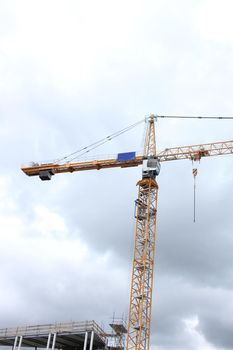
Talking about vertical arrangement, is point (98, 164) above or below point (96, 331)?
above

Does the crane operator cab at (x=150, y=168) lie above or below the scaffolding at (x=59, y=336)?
above

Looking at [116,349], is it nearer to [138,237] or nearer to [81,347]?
[81,347]

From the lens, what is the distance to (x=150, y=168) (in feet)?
257

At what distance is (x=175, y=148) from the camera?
81000 mm

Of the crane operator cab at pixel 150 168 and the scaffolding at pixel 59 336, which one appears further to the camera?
the crane operator cab at pixel 150 168

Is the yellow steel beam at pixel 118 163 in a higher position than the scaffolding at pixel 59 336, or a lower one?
higher

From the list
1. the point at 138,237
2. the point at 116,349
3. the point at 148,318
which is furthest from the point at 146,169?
the point at 116,349

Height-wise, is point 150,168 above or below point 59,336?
above

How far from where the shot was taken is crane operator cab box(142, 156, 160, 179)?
257 ft

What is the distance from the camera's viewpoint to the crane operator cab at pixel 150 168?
78.2 metres

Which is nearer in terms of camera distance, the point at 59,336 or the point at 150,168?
the point at 59,336

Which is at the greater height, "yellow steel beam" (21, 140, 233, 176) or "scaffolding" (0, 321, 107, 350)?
"yellow steel beam" (21, 140, 233, 176)

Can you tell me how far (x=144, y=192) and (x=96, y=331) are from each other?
79.2 feet

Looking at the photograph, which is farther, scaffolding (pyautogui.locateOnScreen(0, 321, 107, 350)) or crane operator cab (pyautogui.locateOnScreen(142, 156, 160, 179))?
crane operator cab (pyautogui.locateOnScreen(142, 156, 160, 179))
